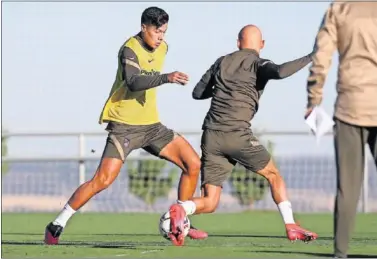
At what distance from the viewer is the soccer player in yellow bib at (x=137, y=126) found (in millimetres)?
11680

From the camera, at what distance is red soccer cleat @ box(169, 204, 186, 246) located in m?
10.9

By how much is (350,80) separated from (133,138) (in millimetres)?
3571

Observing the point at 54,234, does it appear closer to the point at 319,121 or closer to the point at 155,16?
the point at 155,16

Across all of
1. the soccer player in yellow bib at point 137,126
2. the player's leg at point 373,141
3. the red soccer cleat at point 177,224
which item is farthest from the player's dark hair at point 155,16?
the player's leg at point 373,141

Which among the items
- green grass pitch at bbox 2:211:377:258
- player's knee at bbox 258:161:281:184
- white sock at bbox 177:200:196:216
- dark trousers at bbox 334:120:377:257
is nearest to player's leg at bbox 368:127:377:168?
dark trousers at bbox 334:120:377:257

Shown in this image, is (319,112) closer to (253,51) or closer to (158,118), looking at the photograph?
(253,51)

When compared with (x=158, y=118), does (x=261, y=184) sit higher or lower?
lower

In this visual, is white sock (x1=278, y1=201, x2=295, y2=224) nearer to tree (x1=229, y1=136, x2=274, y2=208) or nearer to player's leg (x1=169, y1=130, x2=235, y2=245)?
player's leg (x1=169, y1=130, x2=235, y2=245)

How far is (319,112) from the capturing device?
343 inches

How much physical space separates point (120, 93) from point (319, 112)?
356cm

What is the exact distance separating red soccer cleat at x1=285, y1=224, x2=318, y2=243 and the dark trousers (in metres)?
2.27

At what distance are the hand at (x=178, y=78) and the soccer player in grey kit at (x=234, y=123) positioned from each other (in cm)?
43

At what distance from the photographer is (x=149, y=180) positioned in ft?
82.7

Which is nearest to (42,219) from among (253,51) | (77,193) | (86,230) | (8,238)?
(86,230)
